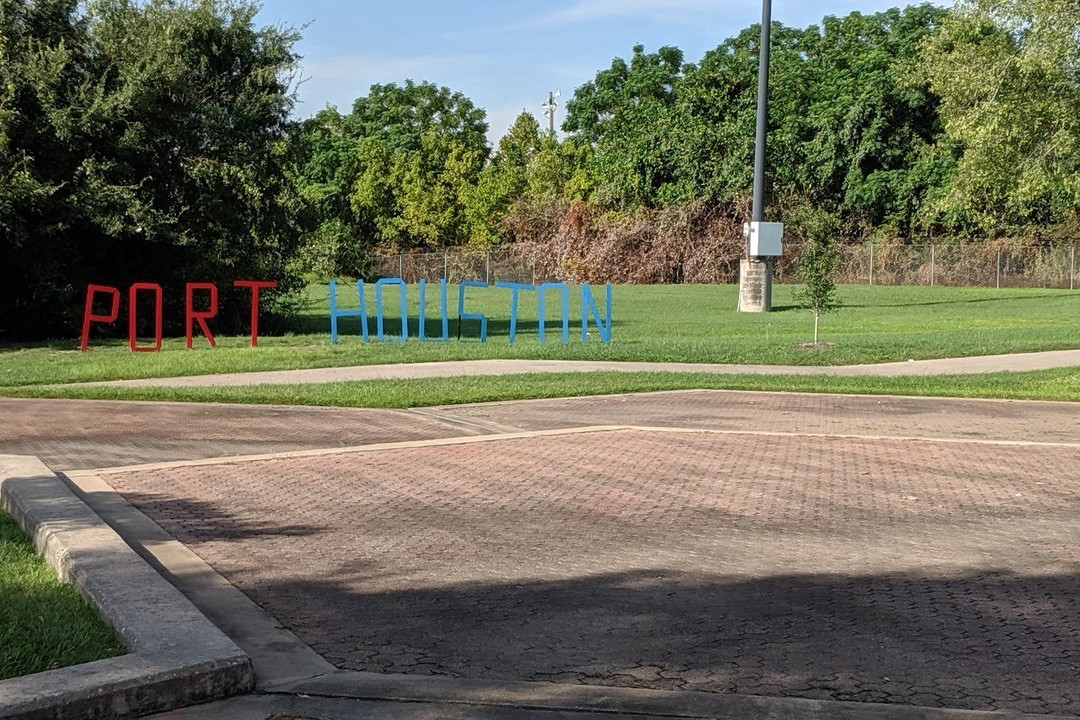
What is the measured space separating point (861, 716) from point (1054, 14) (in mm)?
19142

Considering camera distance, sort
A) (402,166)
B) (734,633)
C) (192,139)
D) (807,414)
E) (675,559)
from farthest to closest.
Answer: (402,166) < (192,139) < (807,414) < (675,559) < (734,633)

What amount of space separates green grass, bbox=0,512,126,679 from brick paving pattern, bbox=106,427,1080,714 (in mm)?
849

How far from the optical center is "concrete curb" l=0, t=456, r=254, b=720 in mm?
4320

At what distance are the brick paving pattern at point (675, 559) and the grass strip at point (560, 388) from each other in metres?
3.77

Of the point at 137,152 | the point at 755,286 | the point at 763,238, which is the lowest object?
the point at 755,286

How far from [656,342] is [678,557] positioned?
50.9 feet

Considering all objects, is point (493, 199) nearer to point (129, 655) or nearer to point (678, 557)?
point (678, 557)

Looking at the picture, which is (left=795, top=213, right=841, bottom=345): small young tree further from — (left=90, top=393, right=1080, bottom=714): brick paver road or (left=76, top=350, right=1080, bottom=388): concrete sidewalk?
(left=90, top=393, right=1080, bottom=714): brick paver road

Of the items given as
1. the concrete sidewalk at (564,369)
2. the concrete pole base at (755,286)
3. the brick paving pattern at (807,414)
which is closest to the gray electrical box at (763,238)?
the concrete pole base at (755,286)

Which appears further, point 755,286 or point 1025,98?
point 755,286

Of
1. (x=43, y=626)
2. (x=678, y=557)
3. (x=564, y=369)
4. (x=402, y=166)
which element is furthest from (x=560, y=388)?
(x=402, y=166)

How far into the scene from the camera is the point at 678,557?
6.84 m

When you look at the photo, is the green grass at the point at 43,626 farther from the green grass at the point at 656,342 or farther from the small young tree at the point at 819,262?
the small young tree at the point at 819,262

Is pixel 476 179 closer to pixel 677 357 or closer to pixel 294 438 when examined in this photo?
pixel 677 357
